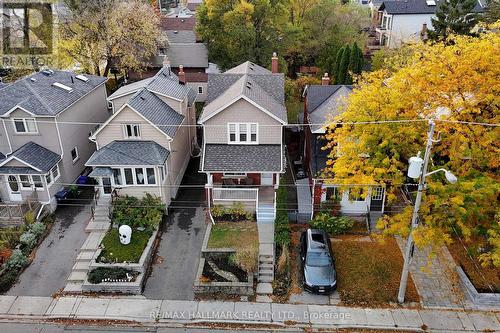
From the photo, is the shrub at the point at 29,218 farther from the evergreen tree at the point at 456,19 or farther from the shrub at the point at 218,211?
the evergreen tree at the point at 456,19

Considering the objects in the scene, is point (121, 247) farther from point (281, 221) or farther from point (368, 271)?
point (368, 271)

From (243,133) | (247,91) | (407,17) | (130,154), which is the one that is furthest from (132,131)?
(407,17)

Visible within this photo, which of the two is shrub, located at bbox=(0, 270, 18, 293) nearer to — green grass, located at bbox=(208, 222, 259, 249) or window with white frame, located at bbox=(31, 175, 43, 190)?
window with white frame, located at bbox=(31, 175, 43, 190)

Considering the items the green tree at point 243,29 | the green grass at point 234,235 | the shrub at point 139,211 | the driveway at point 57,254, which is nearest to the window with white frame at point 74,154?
the driveway at point 57,254

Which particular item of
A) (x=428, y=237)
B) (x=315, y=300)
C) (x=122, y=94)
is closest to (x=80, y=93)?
(x=122, y=94)

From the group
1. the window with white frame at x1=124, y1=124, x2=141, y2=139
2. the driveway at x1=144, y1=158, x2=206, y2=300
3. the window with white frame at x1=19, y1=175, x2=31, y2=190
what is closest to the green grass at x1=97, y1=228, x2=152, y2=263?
the driveway at x1=144, y1=158, x2=206, y2=300

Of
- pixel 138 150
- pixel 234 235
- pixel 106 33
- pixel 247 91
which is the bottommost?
pixel 234 235
